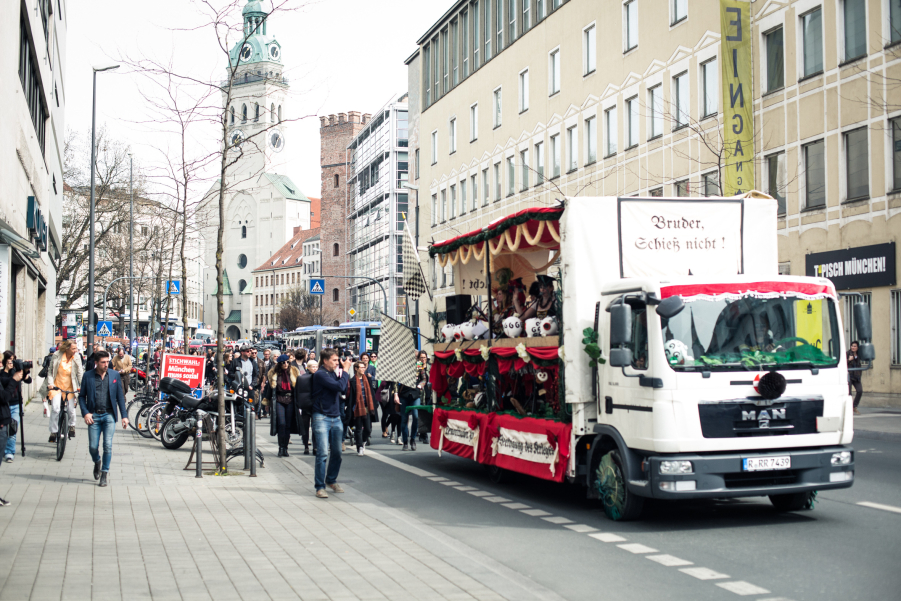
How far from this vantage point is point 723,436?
29.9 feet

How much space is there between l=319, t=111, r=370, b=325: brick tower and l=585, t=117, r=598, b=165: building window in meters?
73.3

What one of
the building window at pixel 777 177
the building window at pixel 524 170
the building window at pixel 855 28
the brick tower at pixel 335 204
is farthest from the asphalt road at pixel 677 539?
the brick tower at pixel 335 204

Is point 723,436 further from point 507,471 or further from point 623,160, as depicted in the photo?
point 623,160

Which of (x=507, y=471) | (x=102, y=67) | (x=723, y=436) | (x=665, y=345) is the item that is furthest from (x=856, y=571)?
(x=102, y=67)

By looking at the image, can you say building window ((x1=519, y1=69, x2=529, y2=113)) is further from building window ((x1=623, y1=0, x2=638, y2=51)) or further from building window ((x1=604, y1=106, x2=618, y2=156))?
building window ((x1=623, y1=0, x2=638, y2=51))

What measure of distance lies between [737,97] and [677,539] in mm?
23555

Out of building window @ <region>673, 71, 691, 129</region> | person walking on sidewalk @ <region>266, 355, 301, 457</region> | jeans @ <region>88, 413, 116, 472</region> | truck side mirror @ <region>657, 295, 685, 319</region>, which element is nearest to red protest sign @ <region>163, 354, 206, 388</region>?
person walking on sidewalk @ <region>266, 355, 301, 457</region>

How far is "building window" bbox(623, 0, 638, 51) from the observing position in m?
37.0

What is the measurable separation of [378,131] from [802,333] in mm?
83404

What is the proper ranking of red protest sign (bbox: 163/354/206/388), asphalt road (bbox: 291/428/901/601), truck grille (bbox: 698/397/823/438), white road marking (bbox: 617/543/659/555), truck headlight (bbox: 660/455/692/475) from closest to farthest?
asphalt road (bbox: 291/428/901/601), white road marking (bbox: 617/543/659/555), truck headlight (bbox: 660/455/692/475), truck grille (bbox: 698/397/823/438), red protest sign (bbox: 163/354/206/388)

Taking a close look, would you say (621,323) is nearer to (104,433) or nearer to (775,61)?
(104,433)

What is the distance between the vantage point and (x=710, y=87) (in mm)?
32812

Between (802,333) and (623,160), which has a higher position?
(623,160)

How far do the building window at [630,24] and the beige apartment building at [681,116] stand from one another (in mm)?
69
